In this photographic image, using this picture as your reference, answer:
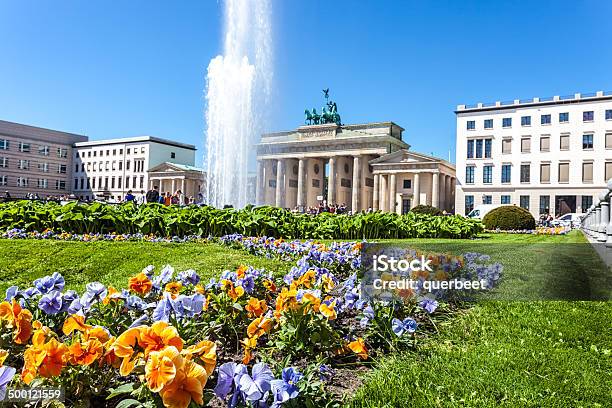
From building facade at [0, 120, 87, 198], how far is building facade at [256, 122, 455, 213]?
41.3 m

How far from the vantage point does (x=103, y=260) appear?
23.2 ft

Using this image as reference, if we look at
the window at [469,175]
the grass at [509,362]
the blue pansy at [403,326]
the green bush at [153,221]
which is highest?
the window at [469,175]

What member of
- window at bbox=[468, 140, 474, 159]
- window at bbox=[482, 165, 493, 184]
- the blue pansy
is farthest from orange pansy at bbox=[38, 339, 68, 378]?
window at bbox=[468, 140, 474, 159]

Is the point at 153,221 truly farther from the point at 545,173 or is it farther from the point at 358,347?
the point at 545,173

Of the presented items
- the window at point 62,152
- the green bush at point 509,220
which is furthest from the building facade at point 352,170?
the window at point 62,152

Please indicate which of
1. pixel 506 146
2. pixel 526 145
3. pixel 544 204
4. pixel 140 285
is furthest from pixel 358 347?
pixel 506 146

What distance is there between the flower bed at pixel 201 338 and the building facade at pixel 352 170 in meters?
51.1

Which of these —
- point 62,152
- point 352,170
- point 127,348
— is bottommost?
point 127,348

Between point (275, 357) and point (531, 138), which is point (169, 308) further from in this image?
point (531, 138)

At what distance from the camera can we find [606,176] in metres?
46.4

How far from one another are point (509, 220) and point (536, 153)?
2752cm

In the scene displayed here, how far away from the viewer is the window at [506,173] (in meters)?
52.0

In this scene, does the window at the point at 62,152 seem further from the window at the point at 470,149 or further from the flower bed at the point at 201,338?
the flower bed at the point at 201,338

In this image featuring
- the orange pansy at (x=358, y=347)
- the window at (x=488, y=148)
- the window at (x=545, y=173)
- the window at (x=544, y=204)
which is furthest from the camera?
the window at (x=488, y=148)
